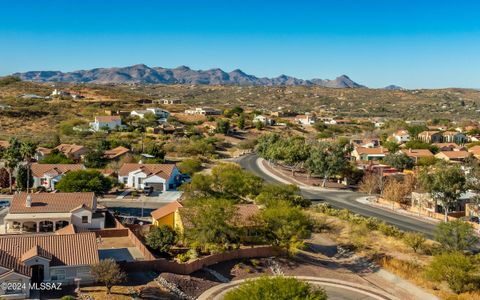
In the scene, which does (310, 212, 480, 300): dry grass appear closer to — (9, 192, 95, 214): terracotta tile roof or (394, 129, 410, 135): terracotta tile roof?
(9, 192, 95, 214): terracotta tile roof

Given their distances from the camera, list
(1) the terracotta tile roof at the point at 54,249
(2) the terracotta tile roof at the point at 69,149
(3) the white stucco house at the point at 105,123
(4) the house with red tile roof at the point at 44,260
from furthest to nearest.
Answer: (3) the white stucco house at the point at 105,123
(2) the terracotta tile roof at the point at 69,149
(1) the terracotta tile roof at the point at 54,249
(4) the house with red tile roof at the point at 44,260

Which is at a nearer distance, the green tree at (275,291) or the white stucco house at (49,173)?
the green tree at (275,291)

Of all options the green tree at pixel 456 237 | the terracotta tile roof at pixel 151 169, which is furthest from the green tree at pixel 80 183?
the green tree at pixel 456 237

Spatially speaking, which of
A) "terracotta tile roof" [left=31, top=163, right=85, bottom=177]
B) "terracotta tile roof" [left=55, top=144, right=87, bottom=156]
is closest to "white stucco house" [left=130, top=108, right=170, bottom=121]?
"terracotta tile roof" [left=55, top=144, right=87, bottom=156]

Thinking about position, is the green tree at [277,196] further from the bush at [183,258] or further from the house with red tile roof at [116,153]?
the house with red tile roof at [116,153]

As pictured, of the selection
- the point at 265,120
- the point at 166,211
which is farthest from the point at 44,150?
the point at 265,120

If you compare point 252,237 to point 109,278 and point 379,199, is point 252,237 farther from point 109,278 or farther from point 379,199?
point 379,199

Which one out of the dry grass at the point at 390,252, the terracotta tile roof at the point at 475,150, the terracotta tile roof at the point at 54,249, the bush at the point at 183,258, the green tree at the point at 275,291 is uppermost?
the green tree at the point at 275,291
